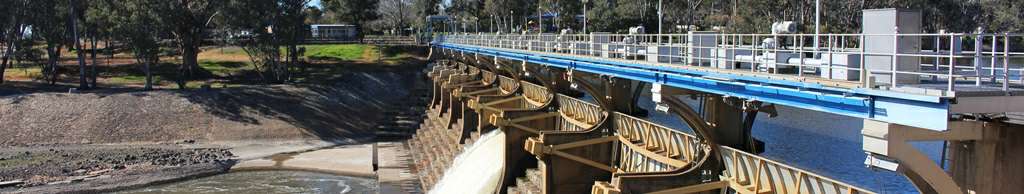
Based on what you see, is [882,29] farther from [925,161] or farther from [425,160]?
[425,160]

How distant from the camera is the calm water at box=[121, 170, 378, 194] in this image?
1390 inches

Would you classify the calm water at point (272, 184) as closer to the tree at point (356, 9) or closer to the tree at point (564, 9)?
the tree at point (564, 9)

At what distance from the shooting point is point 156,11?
55312 mm

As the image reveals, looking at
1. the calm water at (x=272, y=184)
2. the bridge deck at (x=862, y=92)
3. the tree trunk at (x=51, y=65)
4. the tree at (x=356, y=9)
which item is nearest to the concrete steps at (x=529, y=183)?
the bridge deck at (x=862, y=92)

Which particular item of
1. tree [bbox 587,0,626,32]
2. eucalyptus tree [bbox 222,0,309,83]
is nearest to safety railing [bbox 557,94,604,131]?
eucalyptus tree [bbox 222,0,309,83]

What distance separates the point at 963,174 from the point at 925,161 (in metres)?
1.83

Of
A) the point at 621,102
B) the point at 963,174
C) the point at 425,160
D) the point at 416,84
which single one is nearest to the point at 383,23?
the point at 416,84

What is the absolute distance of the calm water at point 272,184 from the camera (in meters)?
35.3

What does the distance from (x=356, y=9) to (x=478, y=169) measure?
6835cm

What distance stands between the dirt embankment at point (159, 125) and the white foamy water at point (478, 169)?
42.0 feet

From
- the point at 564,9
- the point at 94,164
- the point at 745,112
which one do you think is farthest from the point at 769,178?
the point at 564,9

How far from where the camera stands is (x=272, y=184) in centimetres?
3650

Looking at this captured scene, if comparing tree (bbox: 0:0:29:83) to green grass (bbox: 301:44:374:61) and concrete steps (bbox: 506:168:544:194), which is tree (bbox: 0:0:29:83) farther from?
concrete steps (bbox: 506:168:544:194)

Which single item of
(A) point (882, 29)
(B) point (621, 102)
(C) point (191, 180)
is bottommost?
(C) point (191, 180)
